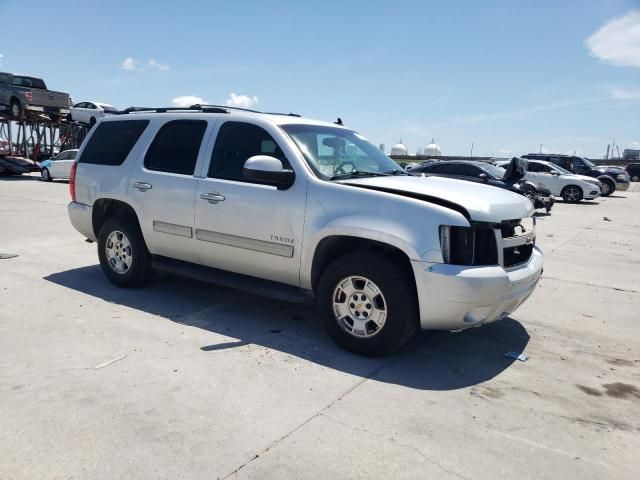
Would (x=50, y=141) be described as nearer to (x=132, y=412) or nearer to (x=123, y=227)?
(x=123, y=227)

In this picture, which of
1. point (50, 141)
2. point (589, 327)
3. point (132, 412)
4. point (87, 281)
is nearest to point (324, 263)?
point (132, 412)

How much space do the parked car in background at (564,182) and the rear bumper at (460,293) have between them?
1853cm

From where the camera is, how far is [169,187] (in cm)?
520

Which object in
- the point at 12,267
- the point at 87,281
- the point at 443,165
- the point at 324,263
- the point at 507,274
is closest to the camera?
the point at 507,274

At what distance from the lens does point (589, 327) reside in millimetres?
5273

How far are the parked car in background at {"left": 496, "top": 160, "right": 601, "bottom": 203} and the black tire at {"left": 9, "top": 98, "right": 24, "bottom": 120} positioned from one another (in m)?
21.5

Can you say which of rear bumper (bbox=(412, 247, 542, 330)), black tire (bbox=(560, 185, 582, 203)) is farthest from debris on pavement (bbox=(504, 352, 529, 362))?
black tire (bbox=(560, 185, 582, 203))

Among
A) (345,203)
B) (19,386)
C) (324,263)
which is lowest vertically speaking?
(19,386)

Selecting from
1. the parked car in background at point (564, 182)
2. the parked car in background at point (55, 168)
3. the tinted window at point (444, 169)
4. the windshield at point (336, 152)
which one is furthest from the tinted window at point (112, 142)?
the parked car in background at point (55, 168)

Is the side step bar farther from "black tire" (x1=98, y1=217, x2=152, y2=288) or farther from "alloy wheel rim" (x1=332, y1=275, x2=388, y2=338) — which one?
"alloy wheel rim" (x1=332, y1=275, x2=388, y2=338)

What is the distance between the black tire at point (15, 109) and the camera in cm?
2422

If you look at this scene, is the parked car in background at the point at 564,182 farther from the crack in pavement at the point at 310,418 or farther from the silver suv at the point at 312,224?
the crack in pavement at the point at 310,418

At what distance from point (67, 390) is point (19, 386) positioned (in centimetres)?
34

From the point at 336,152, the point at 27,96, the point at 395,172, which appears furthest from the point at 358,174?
the point at 27,96
